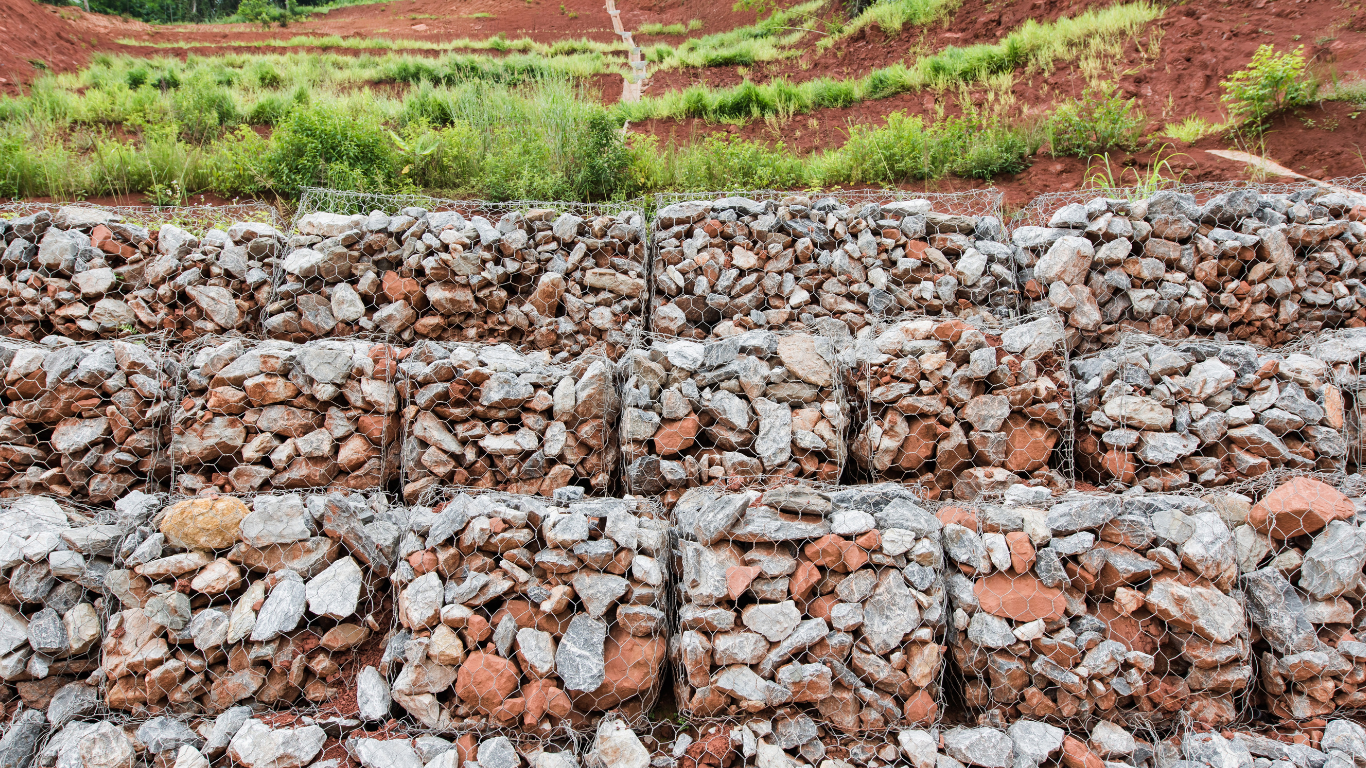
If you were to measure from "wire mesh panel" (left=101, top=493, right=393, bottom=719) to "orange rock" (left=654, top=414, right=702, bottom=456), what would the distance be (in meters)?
1.38

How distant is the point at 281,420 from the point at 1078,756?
3.92m

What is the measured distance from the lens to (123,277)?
4.35 meters

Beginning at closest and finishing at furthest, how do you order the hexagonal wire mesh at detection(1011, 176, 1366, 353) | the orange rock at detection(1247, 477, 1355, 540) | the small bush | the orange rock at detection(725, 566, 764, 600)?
the orange rock at detection(725, 566, 764, 600), the orange rock at detection(1247, 477, 1355, 540), the hexagonal wire mesh at detection(1011, 176, 1366, 353), the small bush

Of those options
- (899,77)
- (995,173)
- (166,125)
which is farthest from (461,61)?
(995,173)

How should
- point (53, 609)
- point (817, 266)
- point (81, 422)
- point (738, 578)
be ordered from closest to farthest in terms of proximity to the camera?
point (738, 578), point (53, 609), point (81, 422), point (817, 266)

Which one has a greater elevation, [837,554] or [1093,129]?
[1093,129]

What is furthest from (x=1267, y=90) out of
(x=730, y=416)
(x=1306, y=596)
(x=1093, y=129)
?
(x=730, y=416)

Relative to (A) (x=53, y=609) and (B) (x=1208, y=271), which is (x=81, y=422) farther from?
(B) (x=1208, y=271)

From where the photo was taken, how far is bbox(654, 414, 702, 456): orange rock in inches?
139

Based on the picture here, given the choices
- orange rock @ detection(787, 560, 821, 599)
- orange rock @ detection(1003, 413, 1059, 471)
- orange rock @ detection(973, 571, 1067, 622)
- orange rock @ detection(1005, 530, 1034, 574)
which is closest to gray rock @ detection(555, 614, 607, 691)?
orange rock @ detection(787, 560, 821, 599)

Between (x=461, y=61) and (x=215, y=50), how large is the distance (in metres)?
8.19

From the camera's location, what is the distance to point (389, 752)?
8.44 feet

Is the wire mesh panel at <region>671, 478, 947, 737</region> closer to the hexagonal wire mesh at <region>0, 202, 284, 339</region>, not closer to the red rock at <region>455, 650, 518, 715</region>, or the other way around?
the red rock at <region>455, 650, 518, 715</region>

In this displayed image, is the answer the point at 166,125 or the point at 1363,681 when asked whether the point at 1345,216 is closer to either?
the point at 1363,681
